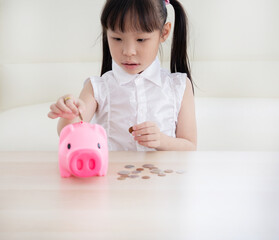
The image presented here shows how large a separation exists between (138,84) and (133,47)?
163 mm

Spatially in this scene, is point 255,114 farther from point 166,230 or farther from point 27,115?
point 166,230

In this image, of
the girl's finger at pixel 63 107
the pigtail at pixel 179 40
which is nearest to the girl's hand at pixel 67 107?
the girl's finger at pixel 63 107

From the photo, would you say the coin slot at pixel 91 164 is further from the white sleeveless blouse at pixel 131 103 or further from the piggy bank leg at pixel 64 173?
the white sleeveless blouse at pixel 131 103

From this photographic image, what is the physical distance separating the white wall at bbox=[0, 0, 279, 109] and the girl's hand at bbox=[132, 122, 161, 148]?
1.03 m

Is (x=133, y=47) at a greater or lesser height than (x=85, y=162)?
greater

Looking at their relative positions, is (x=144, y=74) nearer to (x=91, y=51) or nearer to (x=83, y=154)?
(x=83, y=154)

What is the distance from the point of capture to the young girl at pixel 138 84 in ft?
3.09

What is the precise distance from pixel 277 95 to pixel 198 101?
1.30 feet

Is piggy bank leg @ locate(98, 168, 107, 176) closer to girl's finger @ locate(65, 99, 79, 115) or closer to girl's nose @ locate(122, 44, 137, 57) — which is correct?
girl's finger @ locate(65, 99, 79, 115)

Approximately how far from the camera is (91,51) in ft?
6.08

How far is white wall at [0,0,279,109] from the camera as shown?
1.79 m

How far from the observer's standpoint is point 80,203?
542 mm

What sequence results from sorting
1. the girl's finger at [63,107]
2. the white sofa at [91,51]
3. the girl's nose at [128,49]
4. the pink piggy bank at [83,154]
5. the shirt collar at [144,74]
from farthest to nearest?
1. the white sofa at [91,51]
2. the shirt collar at [144,74]
3. the girl's nose at [128,49]
4. the girl's finger at [63,107]
5. the pink piggy bank at [83,154]

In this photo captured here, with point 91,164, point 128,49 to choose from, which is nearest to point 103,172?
point 91,164
